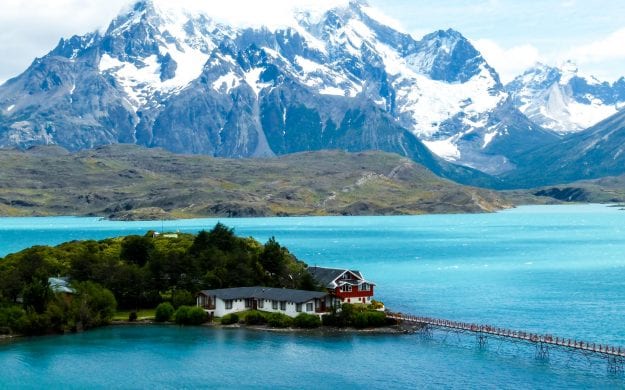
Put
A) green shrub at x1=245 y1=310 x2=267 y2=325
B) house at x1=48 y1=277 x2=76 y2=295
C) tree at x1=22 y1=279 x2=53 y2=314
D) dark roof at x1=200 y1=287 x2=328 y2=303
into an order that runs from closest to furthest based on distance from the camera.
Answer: tree at x1=22 y1=279 x2=53 y2=314, dark roof at x1=200 y1=287 x2=328 y2=303, green shrub at x1=245 y1=310 x2=267 y2=325, house at x1=48 y1=277 x2=76 y2=295

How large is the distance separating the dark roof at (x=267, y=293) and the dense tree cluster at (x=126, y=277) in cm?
353

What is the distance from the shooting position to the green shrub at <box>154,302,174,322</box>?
109375mm

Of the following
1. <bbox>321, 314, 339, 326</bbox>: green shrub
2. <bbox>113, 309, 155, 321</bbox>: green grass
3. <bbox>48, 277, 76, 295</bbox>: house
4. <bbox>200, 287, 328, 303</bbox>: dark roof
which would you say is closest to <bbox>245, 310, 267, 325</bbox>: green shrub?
<bbox>200, 287, 328, 303</bbox>: dark roof

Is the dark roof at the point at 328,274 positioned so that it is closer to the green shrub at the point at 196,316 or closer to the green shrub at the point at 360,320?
the green shrub at the point at 360,320

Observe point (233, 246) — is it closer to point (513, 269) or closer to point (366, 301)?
point (366, 301)

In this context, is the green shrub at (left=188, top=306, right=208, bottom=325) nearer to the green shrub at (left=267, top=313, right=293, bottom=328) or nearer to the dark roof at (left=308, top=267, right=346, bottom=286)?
the green shrub at (left=267, top=313, right=293, bottom=328)

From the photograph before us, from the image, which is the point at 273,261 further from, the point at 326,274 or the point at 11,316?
the point at 11,316

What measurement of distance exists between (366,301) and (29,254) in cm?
4962

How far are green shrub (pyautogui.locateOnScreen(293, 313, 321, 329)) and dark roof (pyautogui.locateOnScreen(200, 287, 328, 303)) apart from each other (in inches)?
90.2

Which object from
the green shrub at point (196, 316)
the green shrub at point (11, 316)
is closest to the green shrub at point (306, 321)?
the green shrub at point (196, 316)

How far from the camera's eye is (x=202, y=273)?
122 metres

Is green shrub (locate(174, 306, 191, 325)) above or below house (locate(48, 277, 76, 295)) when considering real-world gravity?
below

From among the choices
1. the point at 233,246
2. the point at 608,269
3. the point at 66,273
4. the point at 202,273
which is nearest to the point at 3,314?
the point at 66,273

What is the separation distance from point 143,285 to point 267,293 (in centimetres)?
1832
